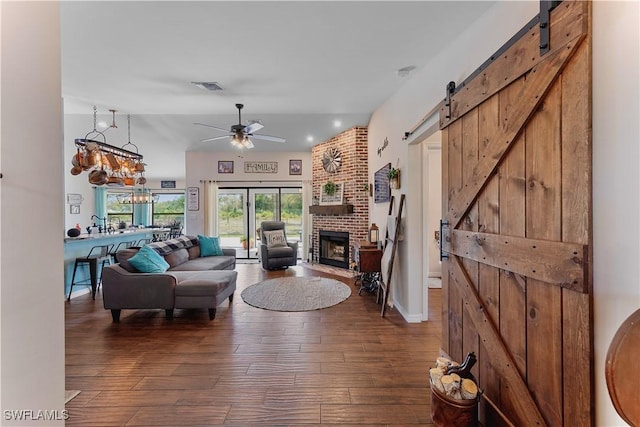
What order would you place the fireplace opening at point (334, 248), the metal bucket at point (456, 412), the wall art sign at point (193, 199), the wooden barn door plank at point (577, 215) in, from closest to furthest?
1. the wooden barn door plank at point (577, 215)
2. the metal bucket at point (456, 412)
3. the fireplace opening at point (334, 248)
4. the wall art sign at point (193, 199)

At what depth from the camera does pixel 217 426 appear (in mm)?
1733

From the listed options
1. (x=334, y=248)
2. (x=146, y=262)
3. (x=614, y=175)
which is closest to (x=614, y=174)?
(x=614, y=175)

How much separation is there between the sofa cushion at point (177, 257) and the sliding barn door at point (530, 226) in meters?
4.30

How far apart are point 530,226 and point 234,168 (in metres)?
7.21

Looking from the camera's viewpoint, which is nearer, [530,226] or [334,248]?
[530,226]

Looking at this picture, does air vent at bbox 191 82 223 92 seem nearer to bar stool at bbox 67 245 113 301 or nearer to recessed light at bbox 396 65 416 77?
recessed light at bbox 396 65 416 77

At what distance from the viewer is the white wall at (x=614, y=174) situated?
966 millimetres

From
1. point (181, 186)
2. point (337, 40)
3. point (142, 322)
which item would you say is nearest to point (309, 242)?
point (142, 322)

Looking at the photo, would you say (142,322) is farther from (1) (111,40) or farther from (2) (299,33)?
(2) (299,33)

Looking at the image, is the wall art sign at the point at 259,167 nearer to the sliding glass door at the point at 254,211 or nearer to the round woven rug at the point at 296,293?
the sliding glass door at the point at 254,211

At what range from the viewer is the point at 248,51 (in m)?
2.59

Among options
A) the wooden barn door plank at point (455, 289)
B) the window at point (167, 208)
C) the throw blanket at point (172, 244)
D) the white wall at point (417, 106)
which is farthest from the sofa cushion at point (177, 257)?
the window at point (167, 208)

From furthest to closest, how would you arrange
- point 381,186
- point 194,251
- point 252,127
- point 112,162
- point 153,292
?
point 194,251 → point 112,162 → point 381,186 → point 252,127 → point 153,292

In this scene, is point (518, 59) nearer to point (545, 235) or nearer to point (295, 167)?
point (545, 235)
